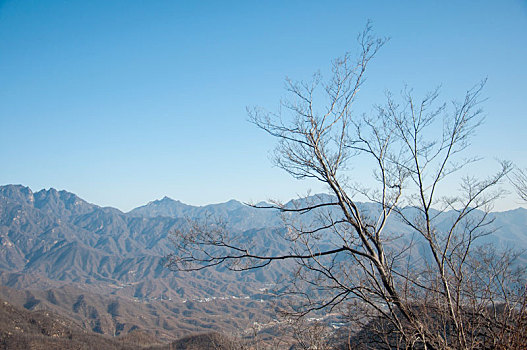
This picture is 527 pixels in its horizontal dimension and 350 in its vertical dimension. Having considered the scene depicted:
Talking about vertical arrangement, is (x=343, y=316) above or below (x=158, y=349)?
above

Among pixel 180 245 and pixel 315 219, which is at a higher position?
pixel 315 219

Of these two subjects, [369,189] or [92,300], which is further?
[92,300]

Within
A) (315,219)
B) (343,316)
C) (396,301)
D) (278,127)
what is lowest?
(343,316)

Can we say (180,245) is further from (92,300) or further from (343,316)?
(92,300)

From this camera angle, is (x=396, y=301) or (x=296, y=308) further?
(x=296, y=308)

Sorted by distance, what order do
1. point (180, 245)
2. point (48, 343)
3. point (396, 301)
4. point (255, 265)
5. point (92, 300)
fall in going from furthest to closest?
point (92, 300) < point (48, 343) < point (180, 245) < point (255, 265) < point (396, 301)

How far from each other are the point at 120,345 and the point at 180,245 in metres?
97.2

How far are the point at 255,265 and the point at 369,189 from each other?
283cm

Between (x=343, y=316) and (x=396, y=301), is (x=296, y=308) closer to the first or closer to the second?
(x=343, y=316)

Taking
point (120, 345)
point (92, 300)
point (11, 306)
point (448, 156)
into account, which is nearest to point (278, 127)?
point (448, 156)

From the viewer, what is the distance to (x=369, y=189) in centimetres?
707

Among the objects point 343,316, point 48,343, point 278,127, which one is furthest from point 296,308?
point 48,343

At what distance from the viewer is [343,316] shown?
243 inches

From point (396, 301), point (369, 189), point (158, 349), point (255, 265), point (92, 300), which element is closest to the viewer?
point (396, 301)
